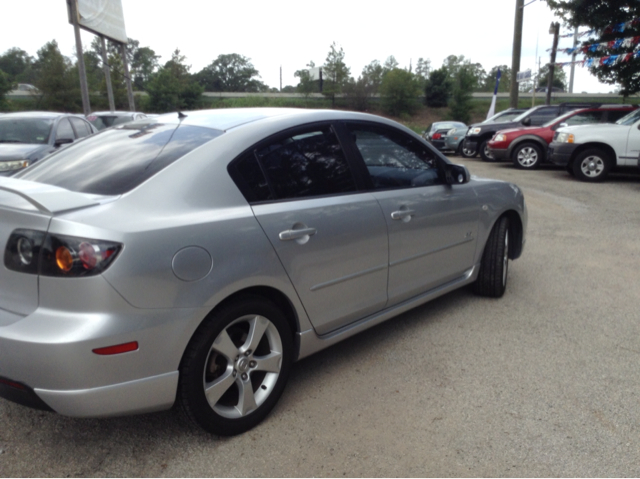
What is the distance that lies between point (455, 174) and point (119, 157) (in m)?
2.37

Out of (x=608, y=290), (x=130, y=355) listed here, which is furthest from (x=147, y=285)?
(x=608, y=290)

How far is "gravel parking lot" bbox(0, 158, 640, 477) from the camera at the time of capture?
2.36m

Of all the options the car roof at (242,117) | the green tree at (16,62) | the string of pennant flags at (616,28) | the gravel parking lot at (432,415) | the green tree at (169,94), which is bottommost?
the gravel parking lot at (432,415)

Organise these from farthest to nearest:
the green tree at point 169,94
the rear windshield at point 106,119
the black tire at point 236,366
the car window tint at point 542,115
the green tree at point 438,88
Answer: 1. the green tree at point 438,88
2. the green tree at point 169,94
3. the rear windshield at point 106,119
4. the car window tint at point 542,115
5. the black tire at point 236,366

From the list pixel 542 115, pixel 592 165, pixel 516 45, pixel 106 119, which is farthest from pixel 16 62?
pixel 592 165

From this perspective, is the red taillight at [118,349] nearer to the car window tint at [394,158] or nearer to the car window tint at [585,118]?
the car window tint at [394,158]

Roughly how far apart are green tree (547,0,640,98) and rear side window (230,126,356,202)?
15.6 m

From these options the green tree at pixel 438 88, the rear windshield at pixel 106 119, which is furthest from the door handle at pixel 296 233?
the green tree at pixel 438 88

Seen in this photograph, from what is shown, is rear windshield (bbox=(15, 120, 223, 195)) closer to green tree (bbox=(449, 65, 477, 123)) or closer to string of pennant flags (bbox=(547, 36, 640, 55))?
string of pennant flags (bbox=(547, 36, 640, 55))

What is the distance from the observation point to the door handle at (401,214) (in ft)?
10.8

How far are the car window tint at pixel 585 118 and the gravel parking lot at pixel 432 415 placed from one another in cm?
1030

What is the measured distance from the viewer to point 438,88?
180ft

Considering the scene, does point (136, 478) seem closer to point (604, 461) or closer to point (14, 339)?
point (14, 339)

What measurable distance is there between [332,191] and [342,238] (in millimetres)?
294
